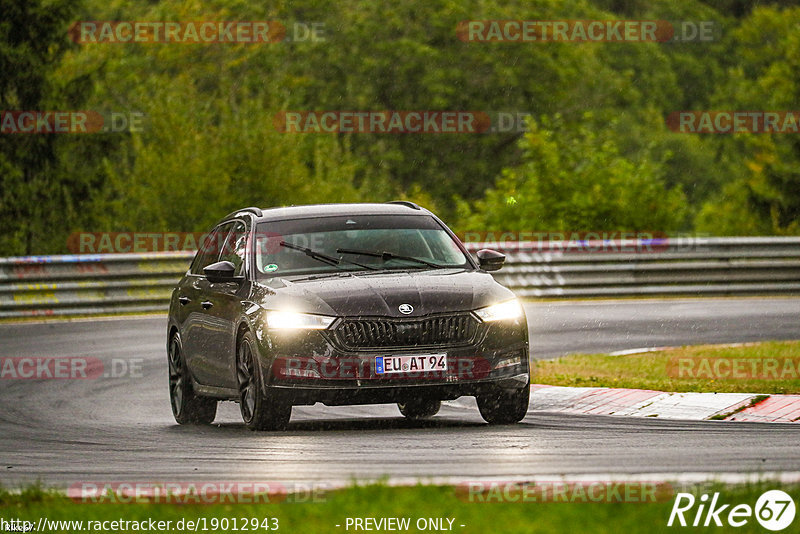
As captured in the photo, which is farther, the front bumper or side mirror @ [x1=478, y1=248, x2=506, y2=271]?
side mirror @ [x1=478, y1=248, x2=506, y2=271]

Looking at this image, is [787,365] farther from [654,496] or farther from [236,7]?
[236,7]

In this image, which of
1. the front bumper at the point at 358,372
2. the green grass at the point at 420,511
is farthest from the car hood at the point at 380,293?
the green grass at the point at 420,511

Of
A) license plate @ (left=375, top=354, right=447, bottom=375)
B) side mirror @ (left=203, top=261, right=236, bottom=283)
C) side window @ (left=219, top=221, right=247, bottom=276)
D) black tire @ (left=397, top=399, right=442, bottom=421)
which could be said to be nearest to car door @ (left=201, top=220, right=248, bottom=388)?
side window @ (left=219, top=221, right=247, bottom=276)

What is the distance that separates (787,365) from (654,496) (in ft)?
25.6

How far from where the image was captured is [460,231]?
31797mm

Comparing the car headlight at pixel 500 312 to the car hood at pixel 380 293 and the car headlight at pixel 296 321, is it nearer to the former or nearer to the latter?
the car hood at pixel 380 293

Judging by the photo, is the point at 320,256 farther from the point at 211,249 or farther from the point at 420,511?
the point at 420,511

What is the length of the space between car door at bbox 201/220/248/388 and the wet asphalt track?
0.48m

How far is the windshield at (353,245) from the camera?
39.0ft

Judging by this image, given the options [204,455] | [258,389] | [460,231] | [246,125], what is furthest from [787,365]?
[246,125]

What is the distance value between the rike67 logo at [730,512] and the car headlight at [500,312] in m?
4.12

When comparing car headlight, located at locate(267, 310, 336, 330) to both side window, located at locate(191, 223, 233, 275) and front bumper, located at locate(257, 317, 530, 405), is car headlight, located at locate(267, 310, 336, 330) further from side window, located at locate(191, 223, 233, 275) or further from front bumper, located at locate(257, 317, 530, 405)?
side window, located at locate(191, 223, 233, 275)

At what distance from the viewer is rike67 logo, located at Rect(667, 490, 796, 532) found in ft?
21.5

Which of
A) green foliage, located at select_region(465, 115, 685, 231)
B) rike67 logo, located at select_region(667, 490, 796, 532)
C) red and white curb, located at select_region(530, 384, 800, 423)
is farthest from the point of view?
green foliage, located at select_region(465, 115, 685, 231)
